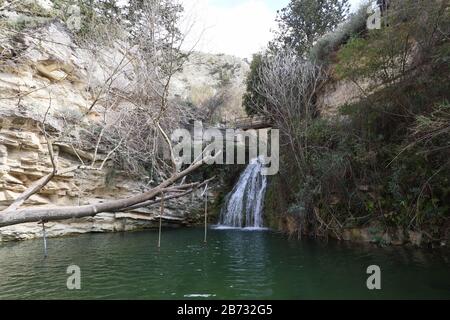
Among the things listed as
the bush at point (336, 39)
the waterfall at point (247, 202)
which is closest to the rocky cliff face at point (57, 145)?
the waterfall at point (247, 202)

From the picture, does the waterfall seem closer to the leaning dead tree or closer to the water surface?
the leaning dead tree

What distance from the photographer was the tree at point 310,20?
73.9 ft

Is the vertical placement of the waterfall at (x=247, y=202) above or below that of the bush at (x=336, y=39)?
below

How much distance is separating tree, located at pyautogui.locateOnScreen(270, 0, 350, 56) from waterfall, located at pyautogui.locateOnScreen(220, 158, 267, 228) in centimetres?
947

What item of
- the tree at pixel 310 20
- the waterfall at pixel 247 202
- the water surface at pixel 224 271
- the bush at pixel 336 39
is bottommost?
the water surface at pixel 224 271

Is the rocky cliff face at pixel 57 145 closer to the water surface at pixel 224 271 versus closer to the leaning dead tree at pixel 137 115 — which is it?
the leaning dead tree at pixel 137 115

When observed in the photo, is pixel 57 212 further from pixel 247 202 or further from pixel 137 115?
pixel 247 202

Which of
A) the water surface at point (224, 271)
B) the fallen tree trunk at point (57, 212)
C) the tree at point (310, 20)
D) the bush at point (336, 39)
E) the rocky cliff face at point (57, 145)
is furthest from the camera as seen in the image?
the tree at point (310, 20)

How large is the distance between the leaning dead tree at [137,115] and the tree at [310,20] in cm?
1096

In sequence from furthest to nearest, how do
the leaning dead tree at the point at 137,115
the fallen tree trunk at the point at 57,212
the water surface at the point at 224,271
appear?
1. the water surface at the point at 224,271
2. the leaning dead tree at the point at 137,115
3. the fallen tree trunk at the point at 57,212

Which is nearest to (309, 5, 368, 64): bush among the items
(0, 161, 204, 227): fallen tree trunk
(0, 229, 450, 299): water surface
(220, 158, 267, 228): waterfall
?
(220, 158, 267, 228): waterfall

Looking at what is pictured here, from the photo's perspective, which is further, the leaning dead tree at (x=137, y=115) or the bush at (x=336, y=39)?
the bush at (x=336, y=39)

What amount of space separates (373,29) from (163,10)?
21.6 feet

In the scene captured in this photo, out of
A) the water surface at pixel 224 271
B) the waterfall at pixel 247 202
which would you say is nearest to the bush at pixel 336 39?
the waterfall at pixel 247 202
